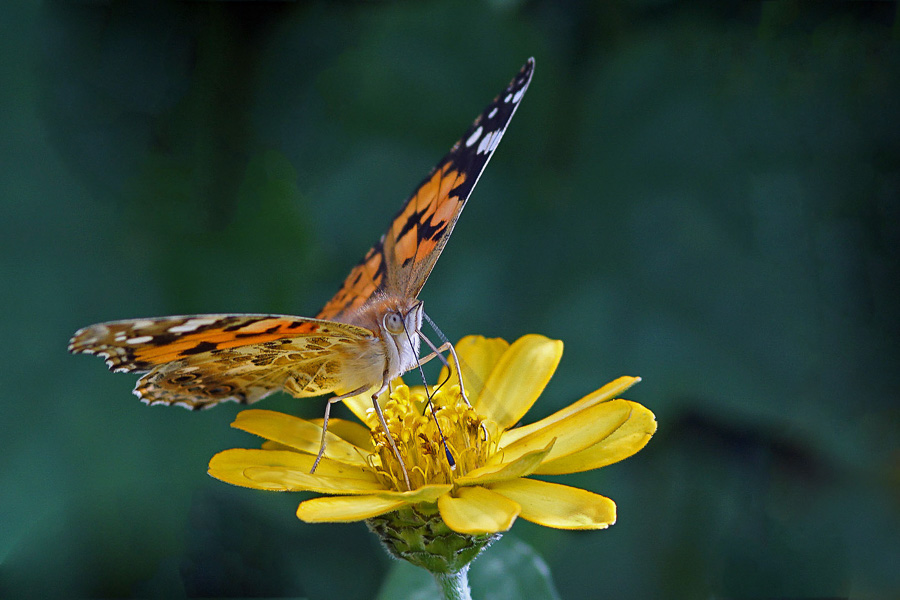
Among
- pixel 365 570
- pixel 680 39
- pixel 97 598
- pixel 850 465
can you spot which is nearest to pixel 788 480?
pixel 850 465

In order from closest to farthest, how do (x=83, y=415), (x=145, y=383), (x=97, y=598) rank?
(x=145, y=383), (x=97, y=598), (x=83, y=415)

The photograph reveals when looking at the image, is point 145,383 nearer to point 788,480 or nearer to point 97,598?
point 97,598

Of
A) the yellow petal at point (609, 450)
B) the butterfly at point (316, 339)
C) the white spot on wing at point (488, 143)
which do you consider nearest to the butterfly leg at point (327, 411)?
the butterfly at point (316, 339)

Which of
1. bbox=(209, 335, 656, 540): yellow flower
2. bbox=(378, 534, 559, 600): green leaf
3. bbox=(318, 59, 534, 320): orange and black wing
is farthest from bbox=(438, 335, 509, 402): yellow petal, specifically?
bbox=(378, 534, 559, 600): green leaf

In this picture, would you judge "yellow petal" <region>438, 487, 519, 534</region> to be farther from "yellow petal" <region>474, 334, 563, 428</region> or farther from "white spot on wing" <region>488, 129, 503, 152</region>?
"white spot on wing" <region>488, 129, 503, 152</region>

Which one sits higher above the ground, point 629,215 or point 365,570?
point 629,215

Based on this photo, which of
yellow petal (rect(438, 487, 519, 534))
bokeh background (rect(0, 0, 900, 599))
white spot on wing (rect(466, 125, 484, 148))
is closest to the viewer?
yellow petal (rect(438, 487, 519, 534))

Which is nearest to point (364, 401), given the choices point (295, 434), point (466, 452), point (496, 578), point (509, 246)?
point (295, 434)

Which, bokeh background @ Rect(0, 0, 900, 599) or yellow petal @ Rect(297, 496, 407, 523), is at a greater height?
bokeh background @ Rect(0, 0, 900, 599)
